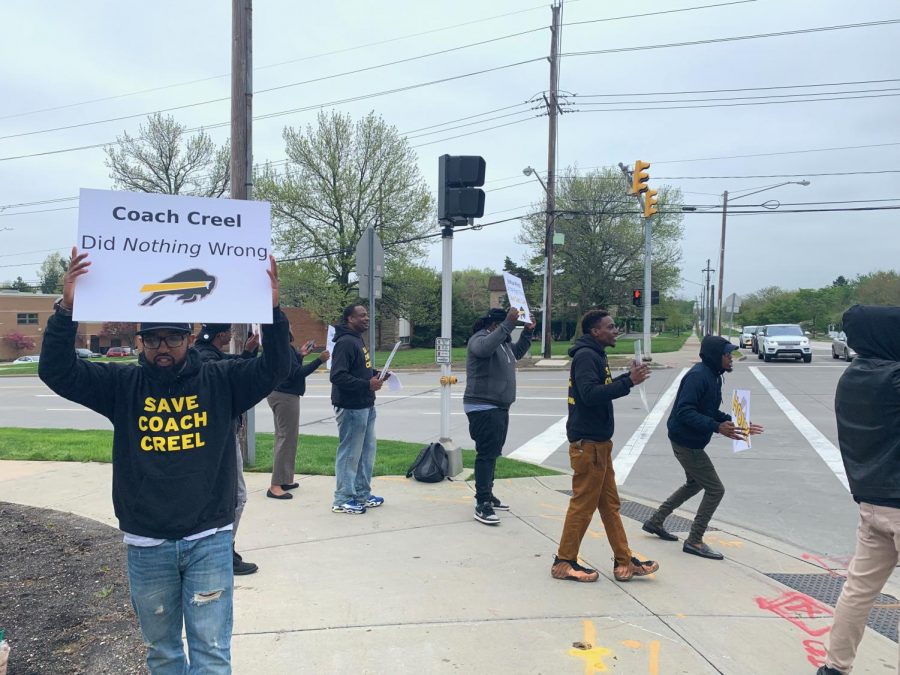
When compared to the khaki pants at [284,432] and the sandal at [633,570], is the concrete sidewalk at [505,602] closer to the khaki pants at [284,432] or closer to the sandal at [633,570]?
the sandal at [633,570]

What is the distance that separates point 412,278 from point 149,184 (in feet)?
59.9

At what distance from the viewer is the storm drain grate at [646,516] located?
6.16 meters

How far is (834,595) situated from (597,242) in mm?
38919

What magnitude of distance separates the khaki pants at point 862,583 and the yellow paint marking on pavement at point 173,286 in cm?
322

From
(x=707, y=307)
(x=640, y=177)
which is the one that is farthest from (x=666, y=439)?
(x=707, y=307)

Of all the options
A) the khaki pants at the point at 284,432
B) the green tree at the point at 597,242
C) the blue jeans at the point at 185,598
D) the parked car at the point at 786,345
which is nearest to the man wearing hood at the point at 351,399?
the khaki pants at the point at 284,432

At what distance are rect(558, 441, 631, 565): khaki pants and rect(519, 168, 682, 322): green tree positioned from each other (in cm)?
3751

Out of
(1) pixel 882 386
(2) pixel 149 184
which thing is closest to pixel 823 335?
(2) pixel 149 184

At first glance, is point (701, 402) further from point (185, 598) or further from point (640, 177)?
point (640, 177)

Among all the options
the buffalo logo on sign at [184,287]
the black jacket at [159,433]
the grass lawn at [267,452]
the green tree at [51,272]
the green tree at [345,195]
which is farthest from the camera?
the green tree at [51,272]

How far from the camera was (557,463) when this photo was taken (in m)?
9.21

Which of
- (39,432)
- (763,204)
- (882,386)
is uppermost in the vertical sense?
(763,204)

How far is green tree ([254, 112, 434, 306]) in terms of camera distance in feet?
125

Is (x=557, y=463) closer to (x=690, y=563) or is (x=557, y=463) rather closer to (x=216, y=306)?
(x=690, y=563)
